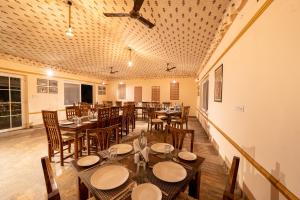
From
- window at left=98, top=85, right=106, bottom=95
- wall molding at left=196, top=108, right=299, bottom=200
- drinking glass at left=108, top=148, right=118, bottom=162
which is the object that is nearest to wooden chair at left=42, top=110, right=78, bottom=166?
drinking glass at left=108, top=148, right=118, bottom=162

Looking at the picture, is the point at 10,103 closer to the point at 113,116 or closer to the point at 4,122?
the point at 4,122

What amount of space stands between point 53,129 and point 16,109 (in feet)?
13.4

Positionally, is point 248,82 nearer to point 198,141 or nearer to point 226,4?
point 226,4

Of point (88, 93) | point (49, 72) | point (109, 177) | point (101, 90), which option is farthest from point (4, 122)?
point (109, 177)

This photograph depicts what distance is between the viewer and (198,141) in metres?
3.98

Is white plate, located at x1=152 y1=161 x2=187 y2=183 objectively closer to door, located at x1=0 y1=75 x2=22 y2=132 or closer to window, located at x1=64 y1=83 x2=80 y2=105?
door, located at x1=0 y1=75 x2=22 y2=132

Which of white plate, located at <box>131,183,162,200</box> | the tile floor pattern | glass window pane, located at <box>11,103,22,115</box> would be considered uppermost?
glass window pane, located at <box>11,103,22,115</box>

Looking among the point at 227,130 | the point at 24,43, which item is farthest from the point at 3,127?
the point at 227,130

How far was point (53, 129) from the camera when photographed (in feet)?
8.36

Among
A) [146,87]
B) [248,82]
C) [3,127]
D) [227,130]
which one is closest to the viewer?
[248,82]

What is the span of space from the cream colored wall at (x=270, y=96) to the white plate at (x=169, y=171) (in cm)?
81

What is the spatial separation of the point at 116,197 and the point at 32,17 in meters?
3.30

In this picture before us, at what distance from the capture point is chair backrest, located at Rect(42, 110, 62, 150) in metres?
2.46

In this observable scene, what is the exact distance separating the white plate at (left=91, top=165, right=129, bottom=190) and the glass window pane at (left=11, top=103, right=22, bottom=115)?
604 centimetres
